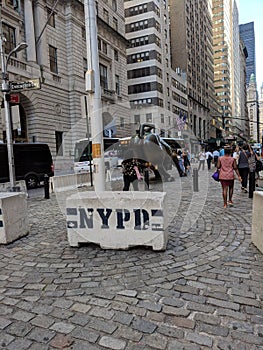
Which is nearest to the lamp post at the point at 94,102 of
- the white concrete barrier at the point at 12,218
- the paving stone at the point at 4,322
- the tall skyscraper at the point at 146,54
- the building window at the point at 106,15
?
the white concrete barrier at the point at 12,218

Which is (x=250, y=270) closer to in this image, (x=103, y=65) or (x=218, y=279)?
(x=218, y=279)

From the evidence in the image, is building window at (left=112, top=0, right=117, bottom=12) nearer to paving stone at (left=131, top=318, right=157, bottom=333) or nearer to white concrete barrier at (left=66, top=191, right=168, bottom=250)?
white concrete barrier at (left=66, top=191, right=168, bottom=250)

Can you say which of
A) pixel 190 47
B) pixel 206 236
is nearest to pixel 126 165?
pixel 206 236

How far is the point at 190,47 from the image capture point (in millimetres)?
76500

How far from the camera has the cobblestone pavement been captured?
2623 millimetres

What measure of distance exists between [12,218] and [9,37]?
26634 millimetres

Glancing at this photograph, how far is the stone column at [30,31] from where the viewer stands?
2802 centimetres

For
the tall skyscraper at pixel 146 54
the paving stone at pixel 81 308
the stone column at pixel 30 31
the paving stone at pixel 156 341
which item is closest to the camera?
the paving stone at pixel 156 341

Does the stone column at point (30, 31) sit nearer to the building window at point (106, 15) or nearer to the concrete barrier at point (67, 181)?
the building window at point (106, 15)

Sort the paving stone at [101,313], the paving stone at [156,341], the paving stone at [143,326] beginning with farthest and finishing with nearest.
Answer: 1. the paving stone at [101,313]
2. the paving stone at [143,326]
3. the paving stone at [156,341]

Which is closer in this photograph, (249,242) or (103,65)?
(249,242)

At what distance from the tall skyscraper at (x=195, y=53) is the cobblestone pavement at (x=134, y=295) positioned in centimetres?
7502

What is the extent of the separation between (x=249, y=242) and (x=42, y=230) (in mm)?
4287

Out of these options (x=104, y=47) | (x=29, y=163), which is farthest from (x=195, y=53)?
(x=29, y=163)
